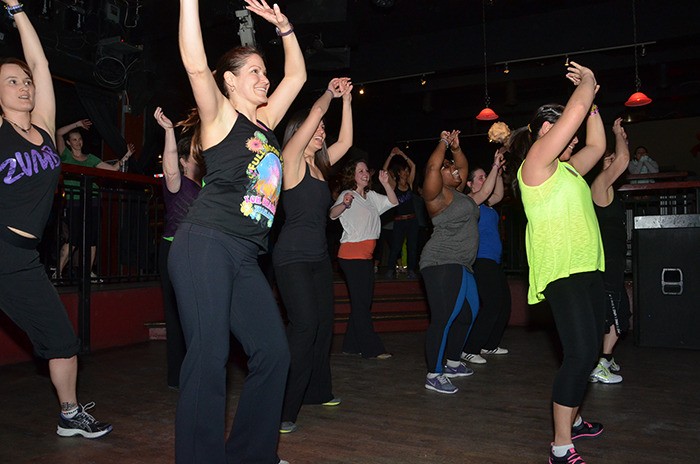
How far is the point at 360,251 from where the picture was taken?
563cm

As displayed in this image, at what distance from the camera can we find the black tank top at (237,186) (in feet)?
7.45

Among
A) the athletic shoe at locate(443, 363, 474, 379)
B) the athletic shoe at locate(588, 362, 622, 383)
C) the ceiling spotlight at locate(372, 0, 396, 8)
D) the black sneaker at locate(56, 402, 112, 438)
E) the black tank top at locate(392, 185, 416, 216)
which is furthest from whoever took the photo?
the black tank top at locate(392, 185, 416, 216)

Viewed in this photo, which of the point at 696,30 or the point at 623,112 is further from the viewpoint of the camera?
the point at 623,112

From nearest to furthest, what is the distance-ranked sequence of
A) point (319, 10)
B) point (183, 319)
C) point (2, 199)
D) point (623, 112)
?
point (183, 319) → point (2, 199) → point (319, 10) → point (623, 112)

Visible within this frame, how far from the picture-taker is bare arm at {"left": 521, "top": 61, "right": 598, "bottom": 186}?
8.66ft

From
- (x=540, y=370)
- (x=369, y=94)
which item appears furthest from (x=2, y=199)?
(x=369, y=94)

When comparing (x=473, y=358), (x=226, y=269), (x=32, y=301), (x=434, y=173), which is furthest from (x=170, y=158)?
(x=473, y=358)

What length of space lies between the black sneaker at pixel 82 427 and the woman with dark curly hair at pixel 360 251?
2.73 m

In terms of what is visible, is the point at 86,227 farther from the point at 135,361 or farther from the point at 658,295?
the point at 658,295

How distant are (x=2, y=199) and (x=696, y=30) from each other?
10553 mm

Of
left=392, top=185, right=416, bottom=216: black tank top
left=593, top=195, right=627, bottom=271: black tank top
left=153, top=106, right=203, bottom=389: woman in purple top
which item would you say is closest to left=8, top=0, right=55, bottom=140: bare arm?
left=153, top=106, right=203, bottom=389: woman in purple top

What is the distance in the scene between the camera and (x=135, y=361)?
5.49m

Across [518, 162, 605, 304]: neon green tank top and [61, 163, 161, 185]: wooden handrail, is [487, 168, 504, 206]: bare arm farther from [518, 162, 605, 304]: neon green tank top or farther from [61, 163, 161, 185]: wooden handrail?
[61, 163, 161, 185]: wooden handrail

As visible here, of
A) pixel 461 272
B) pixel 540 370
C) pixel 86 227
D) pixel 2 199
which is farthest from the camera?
pixel 86 227
